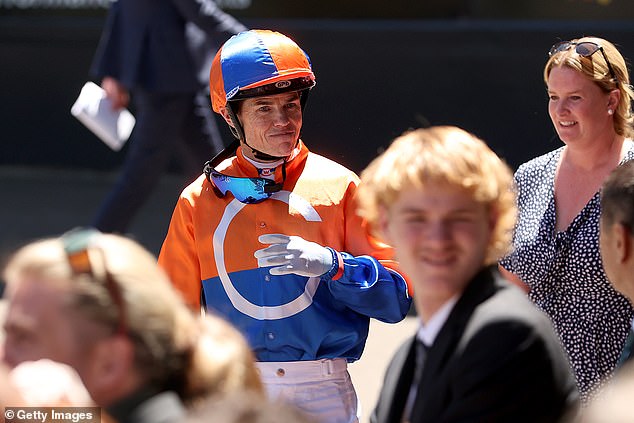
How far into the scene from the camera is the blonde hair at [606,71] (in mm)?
3455

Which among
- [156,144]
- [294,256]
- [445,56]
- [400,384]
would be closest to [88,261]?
[400,384]

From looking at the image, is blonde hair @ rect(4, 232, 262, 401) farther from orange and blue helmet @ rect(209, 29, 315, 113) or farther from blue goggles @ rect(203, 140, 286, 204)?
orange and blue helmet @ rect(209, 29, 315, 113)

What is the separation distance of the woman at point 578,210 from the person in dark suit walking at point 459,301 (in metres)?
1.00

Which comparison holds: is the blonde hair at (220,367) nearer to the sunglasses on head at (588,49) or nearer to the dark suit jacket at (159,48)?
the sunglasses on head at (588,49)

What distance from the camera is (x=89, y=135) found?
9461mm

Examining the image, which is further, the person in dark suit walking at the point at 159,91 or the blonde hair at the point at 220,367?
the person in dark suit walking at the point at 159,91

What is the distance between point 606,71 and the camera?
348 centimetres

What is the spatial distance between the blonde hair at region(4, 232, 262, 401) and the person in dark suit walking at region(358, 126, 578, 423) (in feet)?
1.22

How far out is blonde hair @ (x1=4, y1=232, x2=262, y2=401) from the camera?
2.03 metres

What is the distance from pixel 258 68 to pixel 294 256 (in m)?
0.60

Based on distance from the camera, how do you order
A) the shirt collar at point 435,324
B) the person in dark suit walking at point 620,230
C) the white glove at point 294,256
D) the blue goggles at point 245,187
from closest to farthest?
the shirt collar at point 435,324, the person in dark suit walking at point 620,230, the white glove at point 294,256, the blue goggles at point 245,187

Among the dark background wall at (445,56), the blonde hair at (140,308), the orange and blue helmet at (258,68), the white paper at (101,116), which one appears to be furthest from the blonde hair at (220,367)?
the dark background wall at (445,56)

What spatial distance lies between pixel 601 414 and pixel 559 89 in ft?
6.84

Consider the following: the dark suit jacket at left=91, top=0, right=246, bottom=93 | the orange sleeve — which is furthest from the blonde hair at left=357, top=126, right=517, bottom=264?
the dark suit jacket at left=91, top=0, right=246, bottom=93
